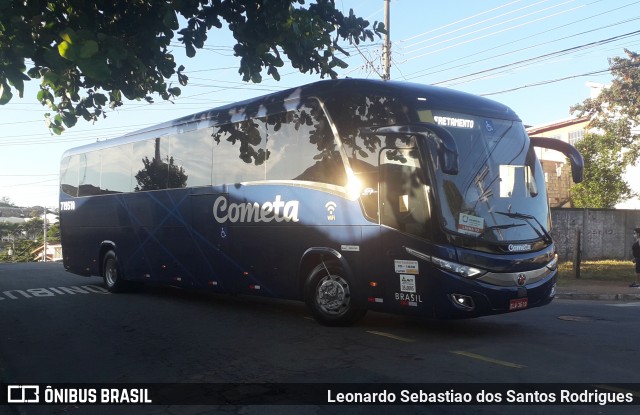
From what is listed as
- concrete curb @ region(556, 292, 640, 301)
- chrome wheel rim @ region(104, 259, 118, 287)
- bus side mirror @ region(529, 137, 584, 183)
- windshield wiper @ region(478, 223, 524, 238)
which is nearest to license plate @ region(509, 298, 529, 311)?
windshield wiper @ region(478, 223, 524, 238)

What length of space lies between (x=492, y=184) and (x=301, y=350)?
136 inches

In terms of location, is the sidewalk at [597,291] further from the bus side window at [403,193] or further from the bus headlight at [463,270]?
the bus side window at [403,193]

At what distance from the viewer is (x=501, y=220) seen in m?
8.27

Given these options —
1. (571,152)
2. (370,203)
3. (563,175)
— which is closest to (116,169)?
(370,203)

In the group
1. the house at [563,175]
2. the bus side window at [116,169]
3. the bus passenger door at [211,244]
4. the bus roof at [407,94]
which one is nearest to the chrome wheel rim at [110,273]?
the bus side window at [116,169]

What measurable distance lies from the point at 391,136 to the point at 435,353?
2955 mm

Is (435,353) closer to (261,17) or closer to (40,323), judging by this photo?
(261,17)

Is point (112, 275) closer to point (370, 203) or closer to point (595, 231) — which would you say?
point (370, 203)

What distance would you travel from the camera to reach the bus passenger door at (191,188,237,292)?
11.2 m

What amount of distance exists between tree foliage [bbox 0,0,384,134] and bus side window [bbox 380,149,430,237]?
217 centimetres

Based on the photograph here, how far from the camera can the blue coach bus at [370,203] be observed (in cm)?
800

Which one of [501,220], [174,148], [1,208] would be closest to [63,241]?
[174,148]

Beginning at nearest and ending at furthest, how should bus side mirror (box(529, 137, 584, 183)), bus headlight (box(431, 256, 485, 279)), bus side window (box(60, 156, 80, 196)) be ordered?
bus headlight (box(431, 256, 485, 279)) → bus side mirror (box(529, 137, 584, 183)) → bus side window (box(60, 156, 80, 196))

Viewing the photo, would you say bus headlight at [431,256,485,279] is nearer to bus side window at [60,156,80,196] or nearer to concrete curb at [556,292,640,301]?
concrete curb at [556,292,640,301]
